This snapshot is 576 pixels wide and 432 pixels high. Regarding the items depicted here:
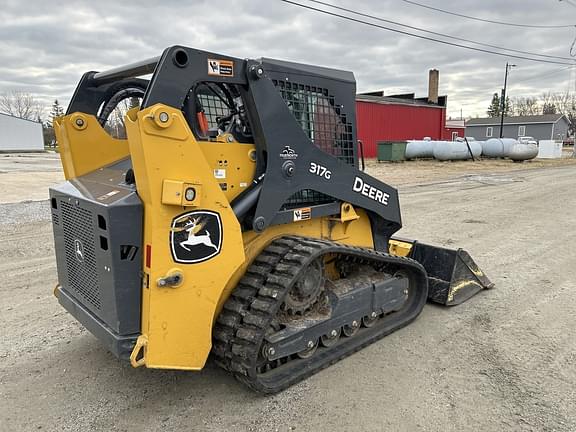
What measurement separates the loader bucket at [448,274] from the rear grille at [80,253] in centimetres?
337

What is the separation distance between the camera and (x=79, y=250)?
3.19 metres

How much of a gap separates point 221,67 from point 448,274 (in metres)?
3.32

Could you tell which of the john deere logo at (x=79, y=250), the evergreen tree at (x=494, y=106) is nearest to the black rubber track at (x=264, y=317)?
the john deere logo at (x=79, y=250)

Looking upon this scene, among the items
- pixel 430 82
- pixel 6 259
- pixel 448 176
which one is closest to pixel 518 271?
pixel 6 259

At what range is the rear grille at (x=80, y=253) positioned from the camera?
300 centimetres

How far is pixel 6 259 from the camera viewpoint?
641 cm

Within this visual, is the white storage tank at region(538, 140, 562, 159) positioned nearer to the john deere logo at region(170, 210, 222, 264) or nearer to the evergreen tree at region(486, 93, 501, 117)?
the john deere logo at region(170, 210, 222, 264)

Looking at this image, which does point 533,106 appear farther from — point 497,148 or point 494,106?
point 497,148

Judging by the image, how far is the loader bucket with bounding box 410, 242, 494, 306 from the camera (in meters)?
4.85

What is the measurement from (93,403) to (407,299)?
9.65 ft

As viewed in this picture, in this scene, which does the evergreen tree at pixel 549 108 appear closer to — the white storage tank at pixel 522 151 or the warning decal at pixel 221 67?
the white storage tank at pixel 522 151

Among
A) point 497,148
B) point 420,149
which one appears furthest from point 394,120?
point 497,148

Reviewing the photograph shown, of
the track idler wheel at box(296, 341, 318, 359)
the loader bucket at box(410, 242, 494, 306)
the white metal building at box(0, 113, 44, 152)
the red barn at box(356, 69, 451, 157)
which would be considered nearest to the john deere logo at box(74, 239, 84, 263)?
the track idler wheel at box(296, 341, 318, 359)

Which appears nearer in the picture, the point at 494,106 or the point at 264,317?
the point at 264,317
